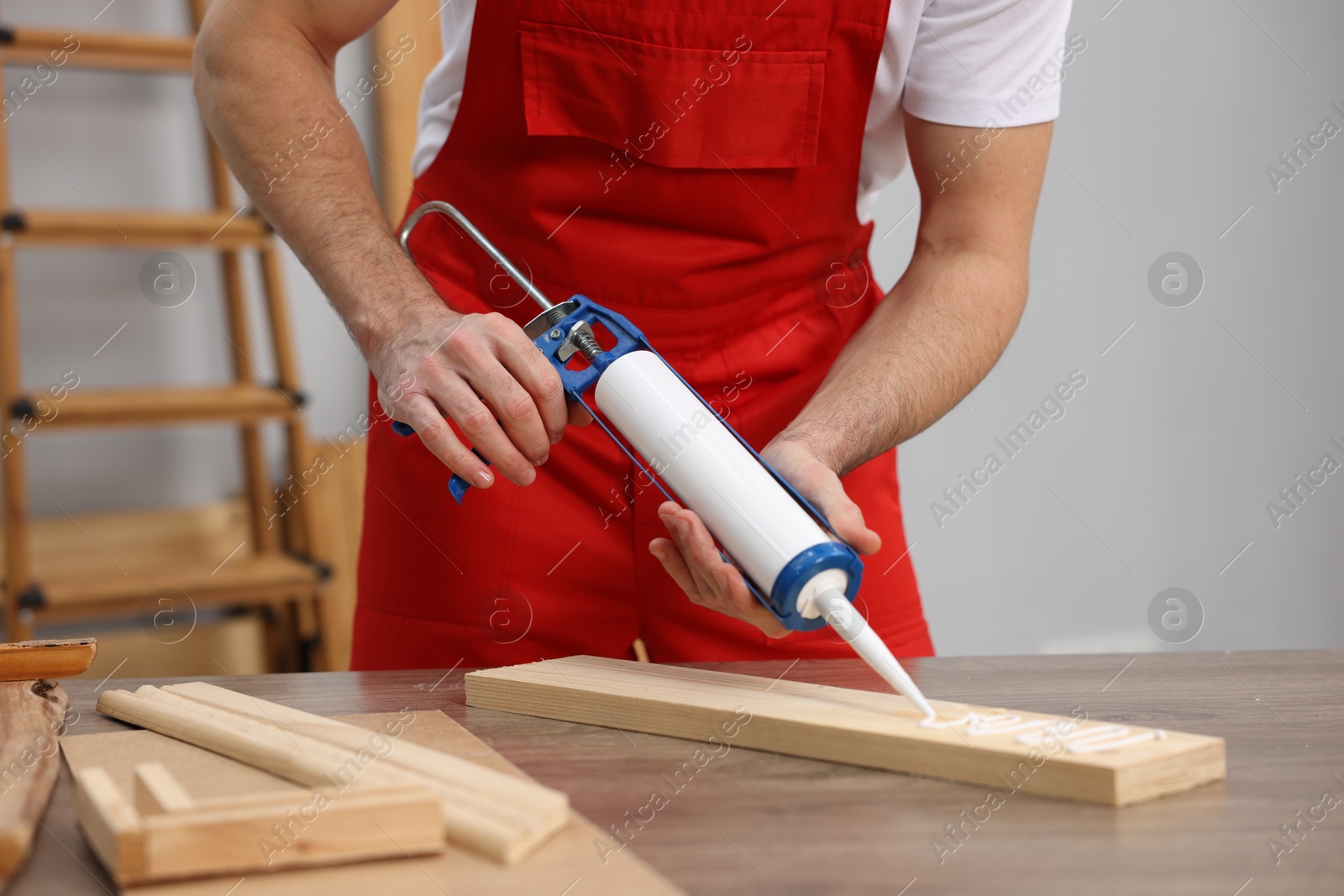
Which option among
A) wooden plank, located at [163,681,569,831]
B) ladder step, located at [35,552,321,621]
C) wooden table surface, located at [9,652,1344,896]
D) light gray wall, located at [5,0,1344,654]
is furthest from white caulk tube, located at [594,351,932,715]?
light gray wall, located at [5,0,1344,654]

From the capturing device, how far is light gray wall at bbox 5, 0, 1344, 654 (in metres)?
2.66

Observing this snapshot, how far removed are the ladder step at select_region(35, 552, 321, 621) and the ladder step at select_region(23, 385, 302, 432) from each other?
279 mm

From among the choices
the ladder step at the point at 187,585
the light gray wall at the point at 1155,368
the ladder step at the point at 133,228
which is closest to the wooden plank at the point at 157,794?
the ladder step at the point at 187,585

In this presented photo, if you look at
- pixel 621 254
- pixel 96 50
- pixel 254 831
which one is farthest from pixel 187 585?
pixel 254 831

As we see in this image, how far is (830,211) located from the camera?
46.3 inches

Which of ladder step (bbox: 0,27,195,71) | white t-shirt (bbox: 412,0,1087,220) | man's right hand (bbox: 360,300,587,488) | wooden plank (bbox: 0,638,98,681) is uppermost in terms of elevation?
ladder step (bbox: 0,27,195,71)

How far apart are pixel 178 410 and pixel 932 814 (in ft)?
6.05

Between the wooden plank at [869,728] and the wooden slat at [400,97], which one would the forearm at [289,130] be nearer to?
the wooden plank at [869,728]

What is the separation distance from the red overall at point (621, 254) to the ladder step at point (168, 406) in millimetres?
1148

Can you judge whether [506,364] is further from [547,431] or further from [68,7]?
[68,7]

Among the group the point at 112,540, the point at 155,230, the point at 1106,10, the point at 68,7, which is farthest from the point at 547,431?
the point at 1106,10

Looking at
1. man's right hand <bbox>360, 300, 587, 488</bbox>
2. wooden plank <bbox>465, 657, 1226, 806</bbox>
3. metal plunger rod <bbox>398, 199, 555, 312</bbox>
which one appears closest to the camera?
wooden plank <bbox>465, 657, 1226, 806</bbox>

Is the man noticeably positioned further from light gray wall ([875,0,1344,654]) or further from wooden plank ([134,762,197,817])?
light gray wall ([875,0,1344,654])

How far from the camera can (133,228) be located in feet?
6.90
